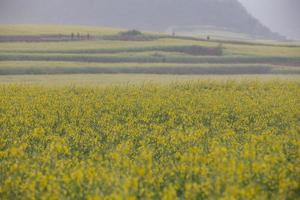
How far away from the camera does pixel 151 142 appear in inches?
575

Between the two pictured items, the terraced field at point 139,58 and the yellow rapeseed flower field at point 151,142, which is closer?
the yellow rapeseed flower field at point 151,142

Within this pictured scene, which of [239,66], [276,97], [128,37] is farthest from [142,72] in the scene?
[128,37]

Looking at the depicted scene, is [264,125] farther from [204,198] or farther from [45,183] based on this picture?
[45,183]

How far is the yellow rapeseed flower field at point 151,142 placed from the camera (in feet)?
30.5

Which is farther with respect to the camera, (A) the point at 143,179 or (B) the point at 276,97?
(B) the point at 276,97

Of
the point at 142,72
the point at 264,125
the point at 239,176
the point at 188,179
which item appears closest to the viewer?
the point at 239,176

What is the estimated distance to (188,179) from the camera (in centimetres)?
1019

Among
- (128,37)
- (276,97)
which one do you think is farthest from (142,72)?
(128,37)

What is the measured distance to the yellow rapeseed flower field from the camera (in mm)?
9297

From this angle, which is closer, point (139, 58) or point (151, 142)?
point (151, 142)

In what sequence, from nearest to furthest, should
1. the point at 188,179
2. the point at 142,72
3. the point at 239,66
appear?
the point at 188,179
the point at 142,72
the point at 239,66

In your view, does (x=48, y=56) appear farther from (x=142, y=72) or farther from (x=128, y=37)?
(x=128, y=37)

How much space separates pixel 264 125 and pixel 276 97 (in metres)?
5.93

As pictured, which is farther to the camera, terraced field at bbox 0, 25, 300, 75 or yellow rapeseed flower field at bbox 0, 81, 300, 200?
terraced field at bbox 0, 25, 300, 75
